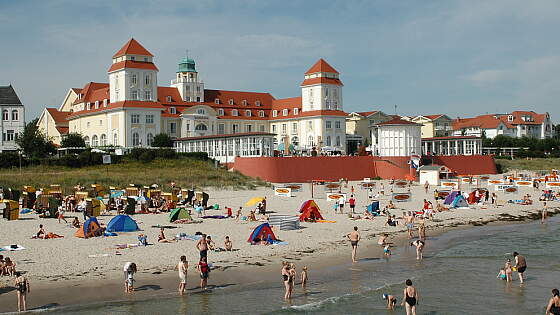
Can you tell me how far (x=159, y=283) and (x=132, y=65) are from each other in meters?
55.1

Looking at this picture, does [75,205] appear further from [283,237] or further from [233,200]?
[283,237]

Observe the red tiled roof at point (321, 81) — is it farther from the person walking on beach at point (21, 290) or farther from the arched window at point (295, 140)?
the person walking on beach at point (21, 290)

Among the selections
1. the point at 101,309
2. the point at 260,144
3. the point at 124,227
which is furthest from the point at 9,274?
the point at 260,144

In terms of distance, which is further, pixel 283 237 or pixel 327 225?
pixel 327 225

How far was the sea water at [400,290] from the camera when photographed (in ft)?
53.0

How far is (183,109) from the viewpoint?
254 feet

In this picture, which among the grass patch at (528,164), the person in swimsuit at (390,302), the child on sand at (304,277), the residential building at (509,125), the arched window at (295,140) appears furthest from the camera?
the residential building at (509,125)

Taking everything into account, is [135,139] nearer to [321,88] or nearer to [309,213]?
[321,88]

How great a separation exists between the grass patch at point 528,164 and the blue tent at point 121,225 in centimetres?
5838

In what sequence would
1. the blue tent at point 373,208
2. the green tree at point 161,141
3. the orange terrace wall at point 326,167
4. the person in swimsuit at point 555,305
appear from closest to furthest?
the person in swimsuit at point 555,305
the blue tent at point 373,208
the orange terrace wall at point 326,167
the green tree at point 161,141

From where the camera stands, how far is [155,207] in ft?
112

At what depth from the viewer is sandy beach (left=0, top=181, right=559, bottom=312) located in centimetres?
1773

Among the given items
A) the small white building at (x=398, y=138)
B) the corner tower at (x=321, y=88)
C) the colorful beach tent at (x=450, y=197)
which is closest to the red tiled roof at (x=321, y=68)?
the corner tower at (x=321, y=88)

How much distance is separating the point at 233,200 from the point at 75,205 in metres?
10.7
